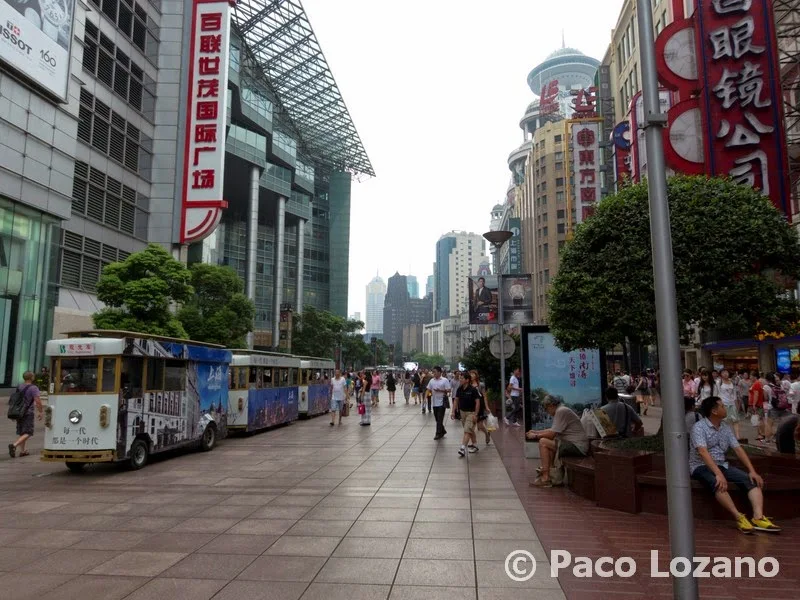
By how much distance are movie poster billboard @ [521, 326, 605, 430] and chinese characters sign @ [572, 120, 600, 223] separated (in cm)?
2421

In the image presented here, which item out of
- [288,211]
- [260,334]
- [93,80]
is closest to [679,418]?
[93,80]

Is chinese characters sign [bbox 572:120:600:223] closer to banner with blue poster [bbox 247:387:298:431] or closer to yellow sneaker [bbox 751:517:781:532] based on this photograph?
banner with blue poster [bbox 247:387:298:431]

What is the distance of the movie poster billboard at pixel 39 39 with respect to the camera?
2492cm

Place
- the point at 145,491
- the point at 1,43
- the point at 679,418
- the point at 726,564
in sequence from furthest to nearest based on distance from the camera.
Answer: the point at 1,43 < the point at 145,491 < the point at 726,564 < the point at 679,418

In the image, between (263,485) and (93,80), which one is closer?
(263,485)

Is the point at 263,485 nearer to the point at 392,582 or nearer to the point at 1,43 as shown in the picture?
the point at 392,582

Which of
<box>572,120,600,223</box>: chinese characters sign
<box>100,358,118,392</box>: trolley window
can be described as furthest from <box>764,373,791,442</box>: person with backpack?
<box>572,120,600,223</box>: chinese characters sign

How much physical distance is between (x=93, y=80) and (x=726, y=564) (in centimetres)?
3641

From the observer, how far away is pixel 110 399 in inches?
391

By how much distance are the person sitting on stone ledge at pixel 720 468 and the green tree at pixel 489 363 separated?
1515cm

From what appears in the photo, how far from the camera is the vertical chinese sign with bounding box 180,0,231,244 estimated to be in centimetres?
3544

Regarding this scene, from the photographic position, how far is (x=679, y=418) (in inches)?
156

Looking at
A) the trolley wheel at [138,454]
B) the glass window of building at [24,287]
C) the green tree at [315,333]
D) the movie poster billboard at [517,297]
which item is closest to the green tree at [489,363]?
the movie poster billboard at [517,297]

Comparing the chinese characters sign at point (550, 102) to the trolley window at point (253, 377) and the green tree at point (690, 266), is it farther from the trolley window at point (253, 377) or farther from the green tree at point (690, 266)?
the green tree at point (690, 266)
